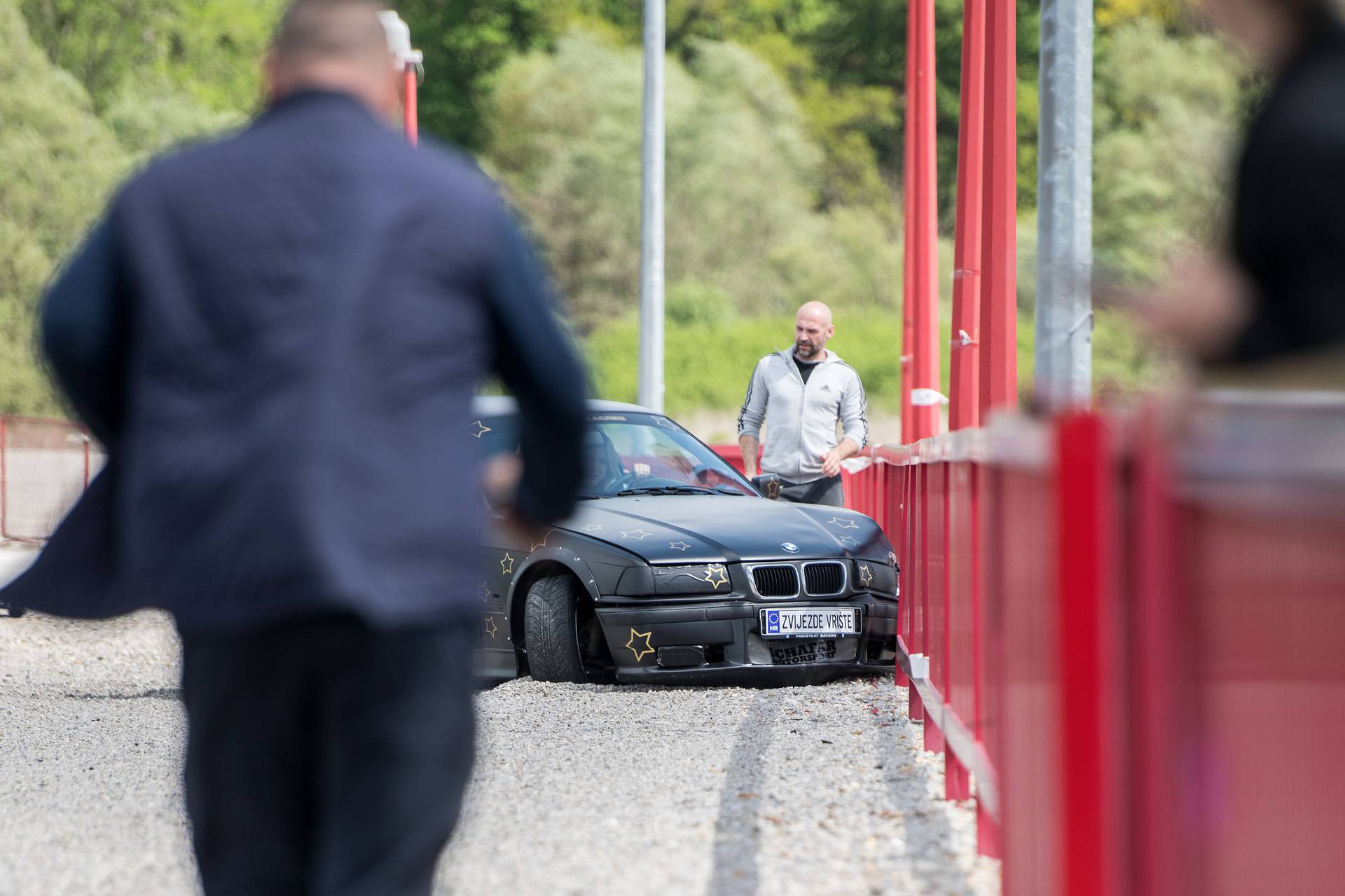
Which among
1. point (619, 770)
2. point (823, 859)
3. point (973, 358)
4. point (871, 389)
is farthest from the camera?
point (871, 389)

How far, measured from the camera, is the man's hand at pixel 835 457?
452 inches

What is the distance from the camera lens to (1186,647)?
2.39 metres

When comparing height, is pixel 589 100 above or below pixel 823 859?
above

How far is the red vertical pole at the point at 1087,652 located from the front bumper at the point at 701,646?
258 inches

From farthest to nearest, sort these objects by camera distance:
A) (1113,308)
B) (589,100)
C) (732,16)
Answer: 1. (732,16)
2. (589,100)
3. (1113,308)

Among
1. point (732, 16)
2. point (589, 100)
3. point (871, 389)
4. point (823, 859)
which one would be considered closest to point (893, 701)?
point (823, 859)

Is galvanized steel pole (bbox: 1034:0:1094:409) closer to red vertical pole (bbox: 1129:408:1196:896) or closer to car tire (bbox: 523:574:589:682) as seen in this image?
car tire (bbox: 523:574:589:682)

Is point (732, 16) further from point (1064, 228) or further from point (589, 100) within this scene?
point (1064, 228)

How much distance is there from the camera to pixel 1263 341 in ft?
8.44

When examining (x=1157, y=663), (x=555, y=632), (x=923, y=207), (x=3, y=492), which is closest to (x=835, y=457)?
(x=555, y=632)

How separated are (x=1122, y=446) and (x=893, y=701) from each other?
665 centimetres

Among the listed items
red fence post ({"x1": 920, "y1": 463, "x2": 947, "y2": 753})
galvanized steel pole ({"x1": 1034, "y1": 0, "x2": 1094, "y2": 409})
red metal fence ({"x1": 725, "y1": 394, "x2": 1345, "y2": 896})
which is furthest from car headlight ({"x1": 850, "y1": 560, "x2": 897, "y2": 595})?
red metal fence ({"x1": 725, "y1": 394, "x2": 1345, "y2": 896})

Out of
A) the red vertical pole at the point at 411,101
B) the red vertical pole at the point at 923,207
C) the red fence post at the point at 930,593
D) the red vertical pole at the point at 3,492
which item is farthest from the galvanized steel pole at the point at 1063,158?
the red vertical pole at the point at 3,492

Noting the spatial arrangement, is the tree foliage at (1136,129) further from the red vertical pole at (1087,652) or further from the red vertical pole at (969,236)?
the red vertical pole at (1087,652)
